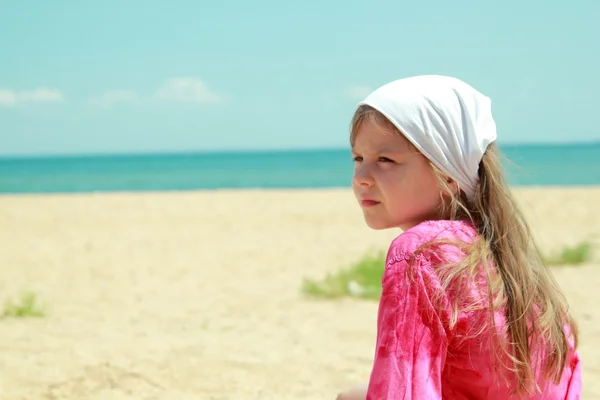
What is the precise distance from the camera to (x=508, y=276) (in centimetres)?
172

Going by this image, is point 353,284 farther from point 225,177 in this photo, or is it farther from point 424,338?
point 225,177

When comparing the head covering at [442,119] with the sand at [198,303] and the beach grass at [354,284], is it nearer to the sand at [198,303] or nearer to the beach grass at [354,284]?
the sand at [198,303]

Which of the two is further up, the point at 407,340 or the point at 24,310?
the point at 407,340

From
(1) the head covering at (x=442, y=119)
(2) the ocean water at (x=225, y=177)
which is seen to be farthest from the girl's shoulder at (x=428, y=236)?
(2) the ocean water at (x=225, y=177)

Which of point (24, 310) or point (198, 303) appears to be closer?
point (24, 310)

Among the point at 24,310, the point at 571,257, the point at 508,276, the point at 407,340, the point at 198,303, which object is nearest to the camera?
the point at 407,340

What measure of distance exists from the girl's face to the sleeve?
0.23 metres

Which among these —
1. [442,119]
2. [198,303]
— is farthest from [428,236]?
[198,303]

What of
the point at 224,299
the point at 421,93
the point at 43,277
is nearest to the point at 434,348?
the point at 421,93

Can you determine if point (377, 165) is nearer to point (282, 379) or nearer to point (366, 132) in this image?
point (366, 132)

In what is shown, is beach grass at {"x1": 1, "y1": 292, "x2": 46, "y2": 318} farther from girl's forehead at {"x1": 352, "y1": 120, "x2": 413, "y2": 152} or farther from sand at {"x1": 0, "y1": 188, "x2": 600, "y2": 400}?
girl's forehead at {"x1": 352, "y1": 120, "x2": 413, "y2": 152}

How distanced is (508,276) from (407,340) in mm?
328

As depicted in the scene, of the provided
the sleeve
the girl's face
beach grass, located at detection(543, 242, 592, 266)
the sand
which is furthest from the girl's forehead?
beach grass, located at detection(543, 242, 592, 266)

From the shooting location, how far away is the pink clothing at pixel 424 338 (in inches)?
60.3
